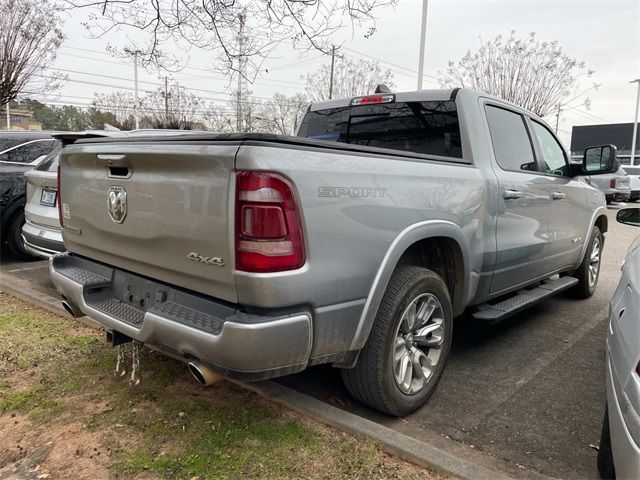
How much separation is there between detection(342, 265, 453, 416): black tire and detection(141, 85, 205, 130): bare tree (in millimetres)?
30891

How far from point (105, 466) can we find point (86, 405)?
66 cm

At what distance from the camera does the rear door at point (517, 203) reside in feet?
12.2

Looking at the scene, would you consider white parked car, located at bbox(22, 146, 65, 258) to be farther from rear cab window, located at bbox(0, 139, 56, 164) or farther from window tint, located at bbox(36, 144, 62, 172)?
rear cab window, located at bbox(0, 139, 56, 164)

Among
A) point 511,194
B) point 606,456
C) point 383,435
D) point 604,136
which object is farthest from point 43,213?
point 604,136

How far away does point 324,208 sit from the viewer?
2254 mm

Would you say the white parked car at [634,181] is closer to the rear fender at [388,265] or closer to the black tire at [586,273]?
the black tire at [586,273]

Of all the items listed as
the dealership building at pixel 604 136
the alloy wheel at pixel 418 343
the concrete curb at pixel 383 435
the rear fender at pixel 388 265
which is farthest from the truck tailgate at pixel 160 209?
the dealership building at pixel 604 136

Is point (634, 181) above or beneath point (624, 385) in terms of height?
above

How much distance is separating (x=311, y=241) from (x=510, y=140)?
2571 mm

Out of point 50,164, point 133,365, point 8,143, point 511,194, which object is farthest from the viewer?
point 8,143

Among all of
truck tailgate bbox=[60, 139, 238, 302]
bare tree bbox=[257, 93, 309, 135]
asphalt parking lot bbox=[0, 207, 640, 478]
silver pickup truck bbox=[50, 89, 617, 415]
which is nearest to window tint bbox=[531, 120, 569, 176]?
silver pickup truck bbox=[50, 89, 617, 415]

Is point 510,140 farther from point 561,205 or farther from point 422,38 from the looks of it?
point 422,38

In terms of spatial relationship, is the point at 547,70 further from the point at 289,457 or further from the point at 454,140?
the point at 289,457

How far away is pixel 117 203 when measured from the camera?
268 centimetres
